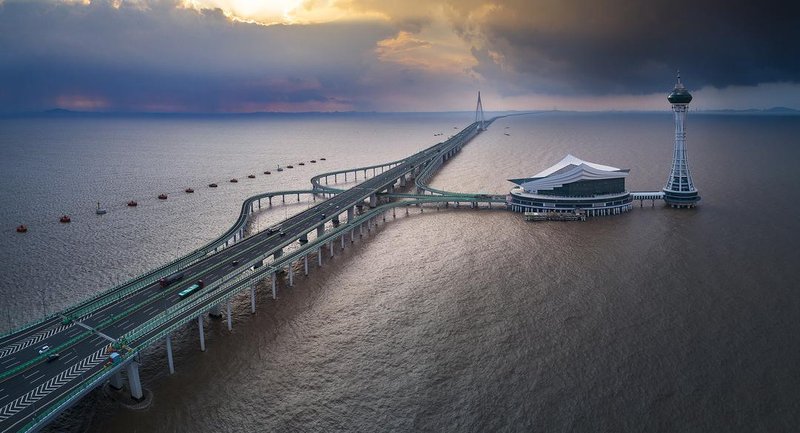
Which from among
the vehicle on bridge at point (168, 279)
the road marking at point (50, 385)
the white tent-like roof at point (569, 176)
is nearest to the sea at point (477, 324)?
the road marking at point (50, 385)

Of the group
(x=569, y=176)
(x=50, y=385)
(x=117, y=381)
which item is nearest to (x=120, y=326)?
(x=117, y=381)

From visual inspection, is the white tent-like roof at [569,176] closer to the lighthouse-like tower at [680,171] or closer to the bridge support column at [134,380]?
the lighthouse-like tower at [680,171]

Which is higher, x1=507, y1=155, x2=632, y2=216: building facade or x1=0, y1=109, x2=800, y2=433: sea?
x1=507, y1=155, x2=632, y2=216: building facade

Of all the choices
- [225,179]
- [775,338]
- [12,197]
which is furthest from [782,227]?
[12,197]

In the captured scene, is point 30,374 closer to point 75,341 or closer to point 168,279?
point 75,341

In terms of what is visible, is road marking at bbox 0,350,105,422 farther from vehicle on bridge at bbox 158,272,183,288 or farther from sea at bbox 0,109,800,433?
vehicle on bridge at bbox 158,272,183,288

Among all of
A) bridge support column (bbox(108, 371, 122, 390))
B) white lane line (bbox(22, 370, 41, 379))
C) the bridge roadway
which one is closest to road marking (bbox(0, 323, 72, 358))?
the bridge roadway
